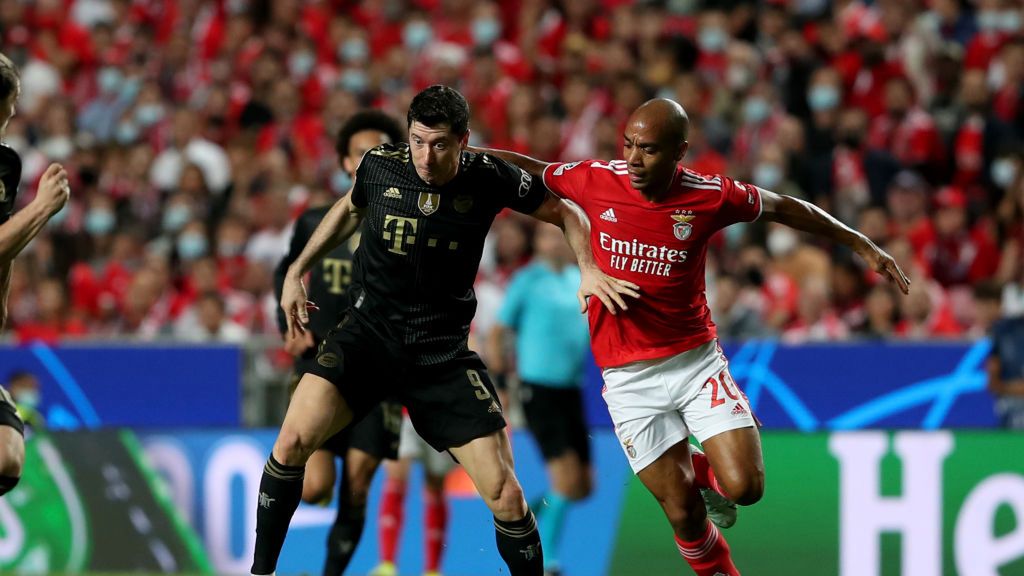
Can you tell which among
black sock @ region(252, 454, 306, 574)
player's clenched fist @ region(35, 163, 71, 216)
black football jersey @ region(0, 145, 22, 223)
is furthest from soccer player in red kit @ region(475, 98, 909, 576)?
black football jersey @ region(0, 145, 22, 223)

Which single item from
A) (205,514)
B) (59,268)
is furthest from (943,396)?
(59,268)

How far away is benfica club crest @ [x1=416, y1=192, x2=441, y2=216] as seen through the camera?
6414 millimetres

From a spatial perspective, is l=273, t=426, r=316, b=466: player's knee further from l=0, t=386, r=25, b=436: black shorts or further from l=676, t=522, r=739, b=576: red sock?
l=676, t=522, r=739, b=576: red sock

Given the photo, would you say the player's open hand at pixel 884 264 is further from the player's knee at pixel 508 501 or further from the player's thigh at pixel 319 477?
the player's thigh at pixel 319 477

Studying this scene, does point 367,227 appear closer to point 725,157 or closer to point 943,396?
point 943,396

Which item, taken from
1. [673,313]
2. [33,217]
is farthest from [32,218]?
[673,313]

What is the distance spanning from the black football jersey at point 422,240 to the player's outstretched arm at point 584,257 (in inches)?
7.5

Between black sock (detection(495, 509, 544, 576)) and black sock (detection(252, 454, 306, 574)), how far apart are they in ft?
3.00

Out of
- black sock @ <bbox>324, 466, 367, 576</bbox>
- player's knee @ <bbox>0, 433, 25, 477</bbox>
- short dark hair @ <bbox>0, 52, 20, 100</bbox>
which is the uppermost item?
short dark hair @ <bbox>0, 52, 20, 100</bbox>

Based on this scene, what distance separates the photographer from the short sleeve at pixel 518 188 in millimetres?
6570

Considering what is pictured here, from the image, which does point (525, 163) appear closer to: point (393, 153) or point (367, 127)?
point (393, 153)

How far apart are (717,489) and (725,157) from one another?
7393mm

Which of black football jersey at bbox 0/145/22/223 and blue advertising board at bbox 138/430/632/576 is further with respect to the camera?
blue advertising board at bbox 138/430/632/576

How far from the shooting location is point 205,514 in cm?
984
